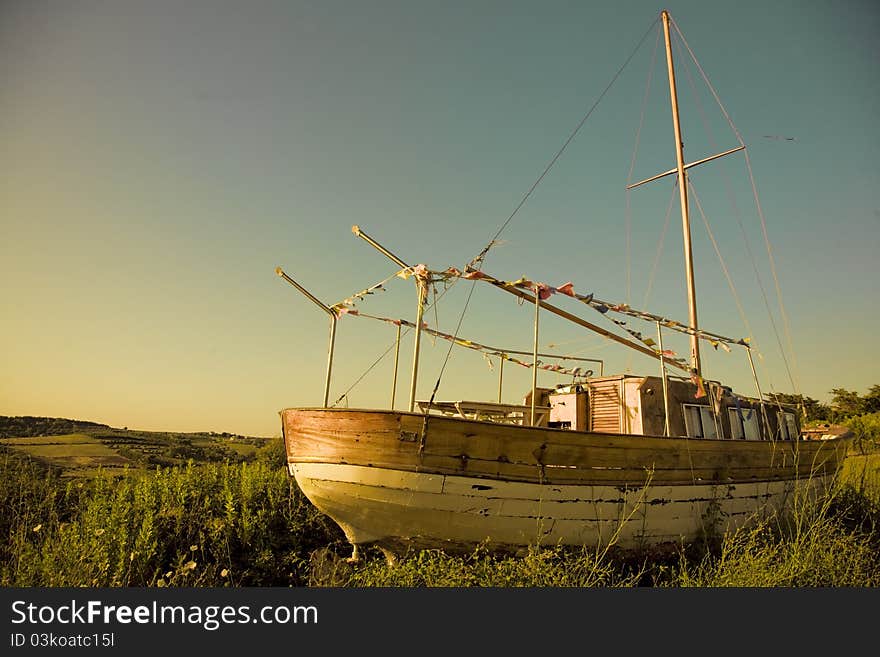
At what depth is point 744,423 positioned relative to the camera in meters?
11.6

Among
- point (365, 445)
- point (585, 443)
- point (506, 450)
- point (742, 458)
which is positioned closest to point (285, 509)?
point (365, 445)

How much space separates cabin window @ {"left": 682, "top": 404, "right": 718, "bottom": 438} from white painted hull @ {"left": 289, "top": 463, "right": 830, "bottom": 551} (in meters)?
2.76

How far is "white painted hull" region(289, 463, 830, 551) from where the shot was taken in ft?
22.2

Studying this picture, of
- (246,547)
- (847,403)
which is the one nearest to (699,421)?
(246,547)

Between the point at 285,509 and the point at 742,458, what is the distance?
381 inches

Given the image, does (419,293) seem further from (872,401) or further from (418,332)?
(872,401)

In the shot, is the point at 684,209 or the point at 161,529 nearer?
the point at 161,529

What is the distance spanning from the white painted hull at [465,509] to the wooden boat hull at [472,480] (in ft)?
0.05

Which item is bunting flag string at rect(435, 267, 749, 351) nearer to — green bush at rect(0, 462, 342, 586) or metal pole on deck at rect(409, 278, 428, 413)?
metal pole on deck at rect(409, 278, 428, 413)

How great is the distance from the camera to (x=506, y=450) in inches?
274

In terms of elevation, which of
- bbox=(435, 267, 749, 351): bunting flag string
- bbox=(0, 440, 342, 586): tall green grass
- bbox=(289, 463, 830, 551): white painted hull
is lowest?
bbox=(0, 440, 342, 586): tall green grass

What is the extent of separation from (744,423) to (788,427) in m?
2.78

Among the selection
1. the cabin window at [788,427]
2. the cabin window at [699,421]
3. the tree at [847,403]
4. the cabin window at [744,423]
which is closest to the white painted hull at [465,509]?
the cabin window at [699,421]

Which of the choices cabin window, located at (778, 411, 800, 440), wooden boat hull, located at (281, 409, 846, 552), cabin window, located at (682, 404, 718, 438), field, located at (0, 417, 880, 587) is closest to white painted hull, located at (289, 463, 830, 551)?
wooden boat hull, located at (281, 409, 846, 552)
